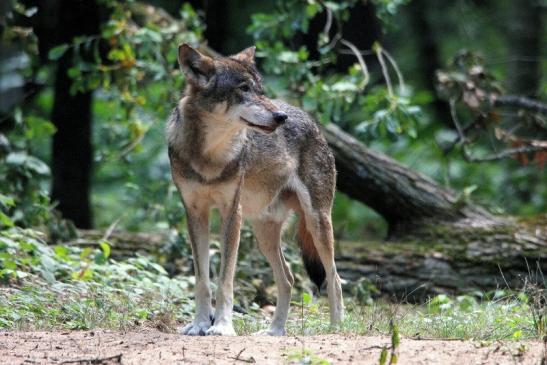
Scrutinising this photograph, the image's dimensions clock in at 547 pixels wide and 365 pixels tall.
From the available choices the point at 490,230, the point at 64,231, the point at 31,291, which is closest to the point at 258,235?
the point at 31,291

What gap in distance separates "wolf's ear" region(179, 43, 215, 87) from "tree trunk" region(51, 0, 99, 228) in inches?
255

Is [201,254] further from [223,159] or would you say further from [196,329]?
[223,159]

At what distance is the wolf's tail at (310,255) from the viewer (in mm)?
7797

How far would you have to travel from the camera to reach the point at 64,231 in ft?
30.8

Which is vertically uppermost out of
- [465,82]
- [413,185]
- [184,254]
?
[465,82]

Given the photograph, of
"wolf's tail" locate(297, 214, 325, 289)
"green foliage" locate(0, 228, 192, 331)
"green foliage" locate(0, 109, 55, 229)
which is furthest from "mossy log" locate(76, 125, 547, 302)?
"wolf's tail" locate(297, 214, 325, 289)

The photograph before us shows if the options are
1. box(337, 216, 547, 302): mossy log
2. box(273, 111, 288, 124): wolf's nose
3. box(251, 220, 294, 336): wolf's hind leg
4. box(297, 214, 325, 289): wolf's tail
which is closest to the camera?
box(273, 111, 288, 124): wolf's nose

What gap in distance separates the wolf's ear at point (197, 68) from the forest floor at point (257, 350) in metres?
1.90

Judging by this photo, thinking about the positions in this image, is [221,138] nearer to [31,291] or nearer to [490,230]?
[31,291]

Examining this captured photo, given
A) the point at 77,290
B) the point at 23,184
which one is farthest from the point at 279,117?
the point at 23,184

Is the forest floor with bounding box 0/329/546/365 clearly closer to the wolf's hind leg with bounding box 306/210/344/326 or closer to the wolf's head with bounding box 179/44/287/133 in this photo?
the wolf's head with bounding box 179/44/287/133

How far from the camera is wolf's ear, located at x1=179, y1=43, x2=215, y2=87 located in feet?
21.8

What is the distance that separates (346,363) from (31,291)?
3354mm

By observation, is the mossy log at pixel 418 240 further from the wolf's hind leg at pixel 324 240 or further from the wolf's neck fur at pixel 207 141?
the wolf's neck fur at pixel 207 141
